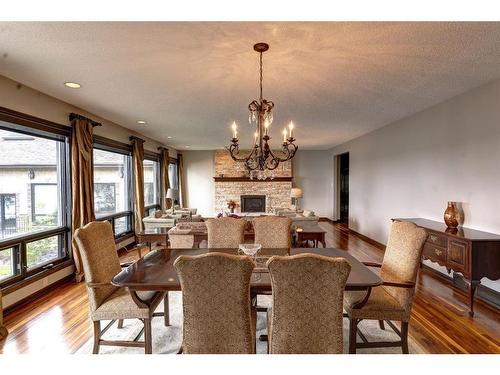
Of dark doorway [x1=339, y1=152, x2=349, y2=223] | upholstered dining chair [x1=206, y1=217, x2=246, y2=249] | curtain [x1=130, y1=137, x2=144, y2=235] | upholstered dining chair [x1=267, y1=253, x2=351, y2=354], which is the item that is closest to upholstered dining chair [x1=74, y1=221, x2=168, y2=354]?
upholstered dining chair [x1=206, y1=217, x2=246, y2=249]

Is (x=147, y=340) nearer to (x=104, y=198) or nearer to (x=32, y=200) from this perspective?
(x=32, y=200)

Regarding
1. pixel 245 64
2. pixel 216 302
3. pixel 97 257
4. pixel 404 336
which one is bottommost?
pixel 404 336

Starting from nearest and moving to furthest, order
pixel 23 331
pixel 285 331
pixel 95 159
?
pixel 285 331
pixel 23 331
pixel 95 159

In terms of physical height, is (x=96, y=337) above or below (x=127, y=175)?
below

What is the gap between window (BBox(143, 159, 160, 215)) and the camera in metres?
7.39

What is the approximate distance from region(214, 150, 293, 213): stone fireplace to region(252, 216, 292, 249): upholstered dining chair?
20.6 ft

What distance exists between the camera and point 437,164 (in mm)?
4078

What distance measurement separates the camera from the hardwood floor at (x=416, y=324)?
2314mm

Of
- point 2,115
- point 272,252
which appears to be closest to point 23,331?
point 2,115

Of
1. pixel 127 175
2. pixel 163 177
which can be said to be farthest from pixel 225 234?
pixel 163 177

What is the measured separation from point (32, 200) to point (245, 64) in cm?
306
